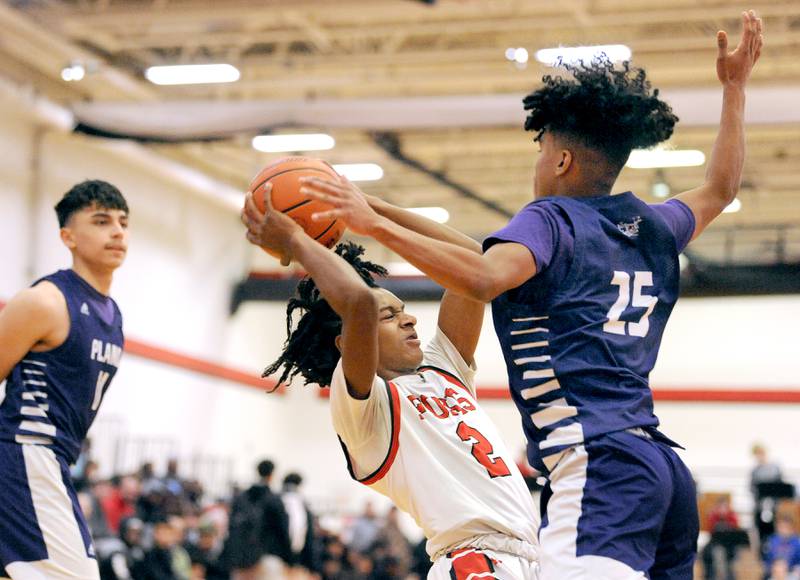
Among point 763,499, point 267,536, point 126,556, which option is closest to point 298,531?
point 267,536

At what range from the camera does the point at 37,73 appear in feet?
62.4

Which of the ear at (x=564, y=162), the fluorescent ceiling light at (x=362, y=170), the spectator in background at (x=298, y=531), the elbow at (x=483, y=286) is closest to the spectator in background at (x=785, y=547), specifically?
the spectator in background at (x=298, y=531)

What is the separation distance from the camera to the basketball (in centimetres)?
354

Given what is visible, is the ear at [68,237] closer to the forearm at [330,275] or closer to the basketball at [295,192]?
the basketball at [295,192]

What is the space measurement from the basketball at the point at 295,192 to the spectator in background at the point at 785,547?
36.1 ft

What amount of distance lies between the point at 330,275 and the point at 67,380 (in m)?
1.98

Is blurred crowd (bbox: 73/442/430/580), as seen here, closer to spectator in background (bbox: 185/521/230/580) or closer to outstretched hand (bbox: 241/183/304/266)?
spectator in background (bbox: 185/521/230/580)

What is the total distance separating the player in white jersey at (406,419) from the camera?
339cm

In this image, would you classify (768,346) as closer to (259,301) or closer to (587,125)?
(259,301)

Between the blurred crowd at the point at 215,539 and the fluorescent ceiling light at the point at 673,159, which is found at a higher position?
the fluorescent ceiling light at the point at 673,159

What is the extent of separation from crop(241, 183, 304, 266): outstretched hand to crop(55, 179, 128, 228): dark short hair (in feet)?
6.04

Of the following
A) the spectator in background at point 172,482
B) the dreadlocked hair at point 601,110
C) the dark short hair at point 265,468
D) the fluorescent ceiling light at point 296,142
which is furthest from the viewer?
the fluorescent ceiling light at point 296,142

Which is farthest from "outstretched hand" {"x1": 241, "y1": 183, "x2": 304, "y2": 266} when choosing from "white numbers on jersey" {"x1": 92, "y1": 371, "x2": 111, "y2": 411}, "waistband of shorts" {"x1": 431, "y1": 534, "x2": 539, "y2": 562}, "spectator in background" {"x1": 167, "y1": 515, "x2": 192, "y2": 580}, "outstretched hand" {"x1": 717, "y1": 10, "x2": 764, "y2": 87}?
"spectator in background" {"x1": 167, "y1": 515, "x2": 192, "y2": 580}

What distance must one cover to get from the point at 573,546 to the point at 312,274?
108 cm
